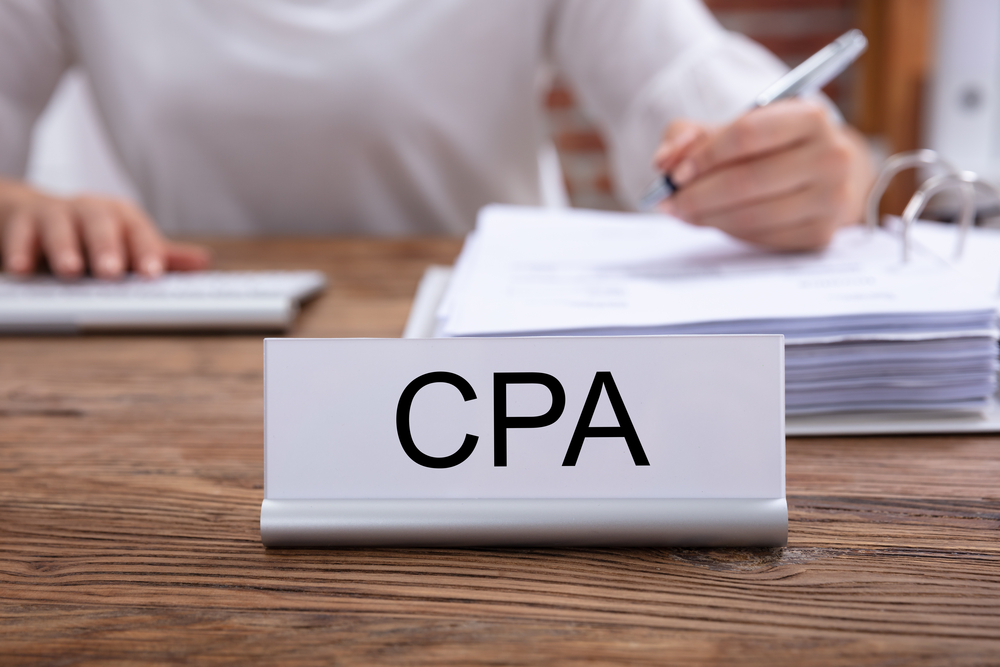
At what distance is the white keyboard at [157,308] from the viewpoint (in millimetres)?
510

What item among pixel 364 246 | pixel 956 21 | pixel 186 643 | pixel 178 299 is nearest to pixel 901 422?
pixel 186 643

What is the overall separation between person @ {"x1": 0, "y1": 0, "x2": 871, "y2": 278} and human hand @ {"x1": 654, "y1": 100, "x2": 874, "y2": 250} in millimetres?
282

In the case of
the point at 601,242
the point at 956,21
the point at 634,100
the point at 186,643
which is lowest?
the point at 186,643

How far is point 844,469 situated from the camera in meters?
0.29

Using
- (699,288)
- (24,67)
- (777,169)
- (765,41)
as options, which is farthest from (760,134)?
(765,41)

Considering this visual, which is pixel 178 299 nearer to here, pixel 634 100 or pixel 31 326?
pixel 31 326

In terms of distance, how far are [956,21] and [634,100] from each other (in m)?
1.07

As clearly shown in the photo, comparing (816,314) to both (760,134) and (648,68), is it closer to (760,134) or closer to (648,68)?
(760,134)

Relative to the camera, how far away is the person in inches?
35.1

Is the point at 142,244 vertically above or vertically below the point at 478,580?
above

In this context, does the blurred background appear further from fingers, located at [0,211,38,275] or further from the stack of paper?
the stack of paper

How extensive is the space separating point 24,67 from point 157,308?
71 centimetres

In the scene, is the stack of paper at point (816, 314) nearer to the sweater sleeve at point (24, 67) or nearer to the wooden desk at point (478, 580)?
the wooden desk at point (478, 580)

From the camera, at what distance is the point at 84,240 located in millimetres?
636
